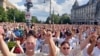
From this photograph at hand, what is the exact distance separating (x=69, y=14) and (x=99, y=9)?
47.9 meters

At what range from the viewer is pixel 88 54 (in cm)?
589

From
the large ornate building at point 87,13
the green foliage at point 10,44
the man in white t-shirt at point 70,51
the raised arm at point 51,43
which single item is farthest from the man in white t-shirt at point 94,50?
the large ornate building at point 87,13

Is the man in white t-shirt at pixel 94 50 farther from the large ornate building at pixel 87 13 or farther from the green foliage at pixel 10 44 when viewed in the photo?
the large ornate building at pixel 87 13

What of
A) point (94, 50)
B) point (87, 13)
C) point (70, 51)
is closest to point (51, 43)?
point (70, 51)

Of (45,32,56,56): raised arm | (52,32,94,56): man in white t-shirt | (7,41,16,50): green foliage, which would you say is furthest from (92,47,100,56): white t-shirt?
(7,41,16,50): green foliage

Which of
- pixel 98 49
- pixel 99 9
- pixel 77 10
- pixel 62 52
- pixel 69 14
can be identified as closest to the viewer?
pixel 62 52

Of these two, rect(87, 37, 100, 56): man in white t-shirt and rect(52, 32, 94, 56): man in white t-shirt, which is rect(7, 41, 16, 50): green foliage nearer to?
rect(87, 37, 100, 56): man in white t-shirt

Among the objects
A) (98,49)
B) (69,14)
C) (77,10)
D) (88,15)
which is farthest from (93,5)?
(98,49)

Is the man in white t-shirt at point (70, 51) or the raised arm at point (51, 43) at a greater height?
the raised arm at point (51, 43)

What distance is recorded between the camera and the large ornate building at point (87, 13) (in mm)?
140875

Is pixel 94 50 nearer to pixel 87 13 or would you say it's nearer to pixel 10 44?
pixel 10 44

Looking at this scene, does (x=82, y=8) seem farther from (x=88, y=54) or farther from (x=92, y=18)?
(x=88, y=54)

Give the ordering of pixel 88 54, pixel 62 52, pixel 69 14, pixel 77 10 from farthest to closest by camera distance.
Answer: pixel 69 14 → pixel 77 10 → pixel 88 54 → pixel 62 52

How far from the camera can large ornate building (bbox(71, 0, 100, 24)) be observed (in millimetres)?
140875
